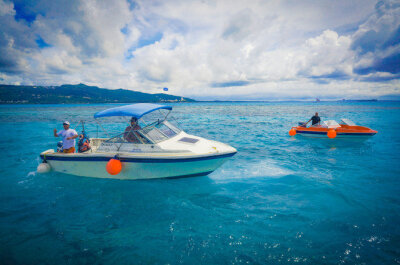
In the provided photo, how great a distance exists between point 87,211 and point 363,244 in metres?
7.56

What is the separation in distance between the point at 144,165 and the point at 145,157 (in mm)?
412

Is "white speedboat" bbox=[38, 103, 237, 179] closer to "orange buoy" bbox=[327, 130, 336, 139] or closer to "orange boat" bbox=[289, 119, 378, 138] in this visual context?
"orange buoy" bbox=[327, 130, 336, 139]

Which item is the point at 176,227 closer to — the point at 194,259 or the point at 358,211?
the point at 194,259

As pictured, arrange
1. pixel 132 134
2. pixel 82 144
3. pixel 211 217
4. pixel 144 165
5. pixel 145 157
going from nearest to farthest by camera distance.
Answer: pixel 211 217
pixel 145 157
pixel 144 165
pixel 132 134
pixel 82 144

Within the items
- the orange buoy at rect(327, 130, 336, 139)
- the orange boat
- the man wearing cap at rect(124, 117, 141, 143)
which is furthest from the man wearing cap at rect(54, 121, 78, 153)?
the orange buoy at rect(327, 130, 336, 139)

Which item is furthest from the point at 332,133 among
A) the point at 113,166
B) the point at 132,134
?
the point at 113,166

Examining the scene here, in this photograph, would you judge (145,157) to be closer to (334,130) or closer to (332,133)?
(332,133)

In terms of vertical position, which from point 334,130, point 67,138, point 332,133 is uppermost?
point 67,138

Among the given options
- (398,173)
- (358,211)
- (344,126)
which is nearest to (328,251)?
(358,211)

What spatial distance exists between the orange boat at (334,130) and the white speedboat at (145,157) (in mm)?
11594

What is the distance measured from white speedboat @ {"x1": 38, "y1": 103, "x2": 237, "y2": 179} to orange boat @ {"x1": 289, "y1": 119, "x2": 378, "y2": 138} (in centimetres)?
1159

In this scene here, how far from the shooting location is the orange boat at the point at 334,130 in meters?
13.3

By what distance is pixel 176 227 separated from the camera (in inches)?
186

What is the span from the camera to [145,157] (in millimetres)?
6141
